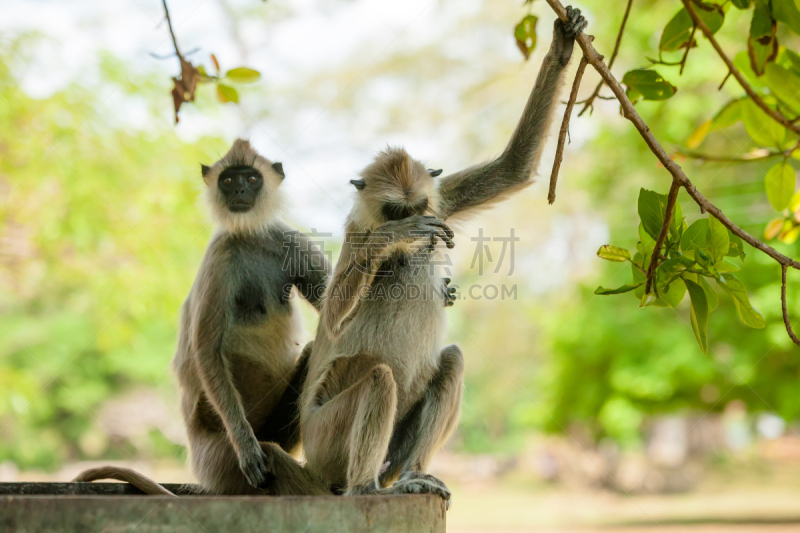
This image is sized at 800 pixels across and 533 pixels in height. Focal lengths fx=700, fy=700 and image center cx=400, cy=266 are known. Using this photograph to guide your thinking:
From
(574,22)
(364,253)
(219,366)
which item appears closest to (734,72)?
(574,22)

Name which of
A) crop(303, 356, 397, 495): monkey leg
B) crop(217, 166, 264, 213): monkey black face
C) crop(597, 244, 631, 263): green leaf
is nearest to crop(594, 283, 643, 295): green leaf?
crop(597, 244, 631, 263): green leaf

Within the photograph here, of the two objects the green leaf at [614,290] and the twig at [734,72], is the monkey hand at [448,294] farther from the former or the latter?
the twig at [734,72]

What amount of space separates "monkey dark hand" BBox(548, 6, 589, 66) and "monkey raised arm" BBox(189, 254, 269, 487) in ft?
6.52

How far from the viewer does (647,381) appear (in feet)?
33.8

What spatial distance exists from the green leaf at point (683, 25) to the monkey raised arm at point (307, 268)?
81.4 inches

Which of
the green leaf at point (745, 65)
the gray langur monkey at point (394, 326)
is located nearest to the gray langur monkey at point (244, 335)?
the gray langur monkey at point (394, 326)

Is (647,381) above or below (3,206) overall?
below

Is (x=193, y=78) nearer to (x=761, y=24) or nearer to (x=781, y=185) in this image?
(x=761, y=24)

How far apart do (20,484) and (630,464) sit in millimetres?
21538

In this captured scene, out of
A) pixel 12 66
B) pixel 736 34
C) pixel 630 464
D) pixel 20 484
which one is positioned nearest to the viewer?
pixel 20 484

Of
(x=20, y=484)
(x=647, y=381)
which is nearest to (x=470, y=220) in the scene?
(x=20, y=484)

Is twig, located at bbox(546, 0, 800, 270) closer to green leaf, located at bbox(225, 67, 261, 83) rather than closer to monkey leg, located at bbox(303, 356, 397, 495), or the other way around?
green leaf, located at bbox(225, 67, 261, 83)

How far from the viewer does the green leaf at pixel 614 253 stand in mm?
2328

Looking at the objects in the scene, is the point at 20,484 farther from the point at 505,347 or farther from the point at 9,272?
the point at 505,347
